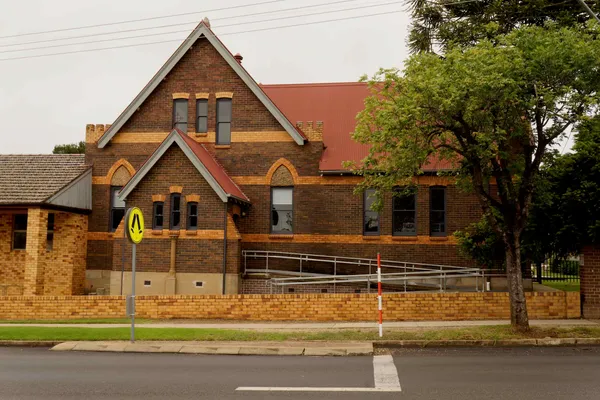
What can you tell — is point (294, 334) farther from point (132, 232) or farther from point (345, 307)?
point (132, 232)

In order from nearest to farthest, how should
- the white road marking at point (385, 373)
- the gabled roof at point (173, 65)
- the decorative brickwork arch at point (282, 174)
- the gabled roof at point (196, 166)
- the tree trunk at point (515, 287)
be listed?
the white road marking at point (385, 373) → the tree trunk at point (515, 287) → the gabled roof at point (196, 166) → the decorative brickwork arch at point (282, 174) → the gabled roof at point (173, 65)

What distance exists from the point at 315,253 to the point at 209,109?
737cm

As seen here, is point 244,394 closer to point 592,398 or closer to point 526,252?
point 592,398

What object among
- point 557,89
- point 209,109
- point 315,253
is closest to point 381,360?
point 557,89

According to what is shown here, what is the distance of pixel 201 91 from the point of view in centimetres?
2509

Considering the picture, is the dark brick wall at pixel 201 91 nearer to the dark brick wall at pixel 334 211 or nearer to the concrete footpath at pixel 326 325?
the dark brick wall at pixel 334 211

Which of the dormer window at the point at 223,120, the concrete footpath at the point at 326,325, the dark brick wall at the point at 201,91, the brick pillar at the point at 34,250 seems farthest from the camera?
the dormer window at the point at 223,120

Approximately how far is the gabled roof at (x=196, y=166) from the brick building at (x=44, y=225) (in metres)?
3.10

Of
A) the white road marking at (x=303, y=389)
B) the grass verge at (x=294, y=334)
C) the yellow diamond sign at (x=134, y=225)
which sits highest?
the yellow diamond sign at (x=134, y=225)

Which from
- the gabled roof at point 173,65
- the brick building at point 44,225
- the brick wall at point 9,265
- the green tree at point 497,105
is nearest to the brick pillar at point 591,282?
the green tree at point 497,105

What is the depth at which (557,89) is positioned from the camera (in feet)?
45.8

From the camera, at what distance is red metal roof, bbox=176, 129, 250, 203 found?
2209cm

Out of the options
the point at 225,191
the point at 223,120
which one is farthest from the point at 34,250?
the point at 223,120

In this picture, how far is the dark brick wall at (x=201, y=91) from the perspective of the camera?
24797 millimetres
